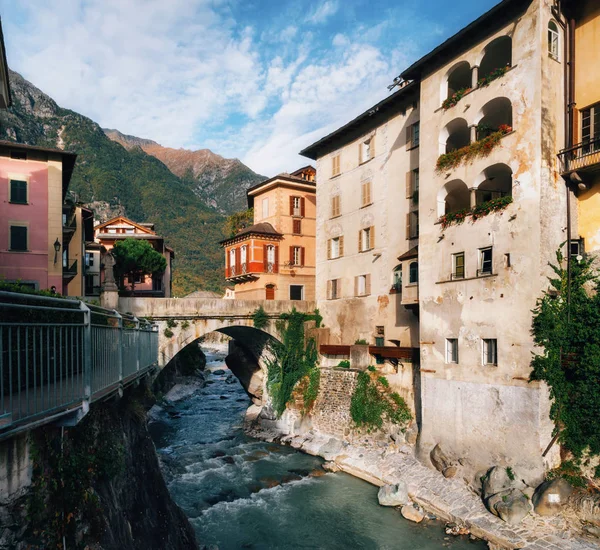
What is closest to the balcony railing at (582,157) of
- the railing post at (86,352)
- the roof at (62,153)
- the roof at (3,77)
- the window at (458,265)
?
the window at (458,265)

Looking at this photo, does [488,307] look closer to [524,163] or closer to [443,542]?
[524,163]

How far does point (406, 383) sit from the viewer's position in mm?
23828

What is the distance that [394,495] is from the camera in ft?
61.7

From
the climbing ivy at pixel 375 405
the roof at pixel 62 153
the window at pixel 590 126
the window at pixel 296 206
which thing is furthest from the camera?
the window at pixel 296 206

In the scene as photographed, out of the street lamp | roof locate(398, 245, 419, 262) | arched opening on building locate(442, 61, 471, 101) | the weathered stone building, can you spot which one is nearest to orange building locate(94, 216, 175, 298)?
the street lamp

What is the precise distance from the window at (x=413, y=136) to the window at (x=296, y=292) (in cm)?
1485

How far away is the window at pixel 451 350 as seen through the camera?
65.8 feet

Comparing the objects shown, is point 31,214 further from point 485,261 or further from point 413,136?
point 485,261

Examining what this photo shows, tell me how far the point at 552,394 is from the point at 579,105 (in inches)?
422

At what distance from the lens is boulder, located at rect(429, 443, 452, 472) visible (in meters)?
19.7

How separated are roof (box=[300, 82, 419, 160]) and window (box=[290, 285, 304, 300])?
982cm

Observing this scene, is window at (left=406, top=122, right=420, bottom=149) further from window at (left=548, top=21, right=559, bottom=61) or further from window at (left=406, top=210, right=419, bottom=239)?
window at (left=548, top=21, right=559, bottom=61)

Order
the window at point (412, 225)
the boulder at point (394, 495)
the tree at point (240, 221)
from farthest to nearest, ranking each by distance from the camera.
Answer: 1. the tree at point (240, 221)
2. the window at point (412, 225)
3. the boulder at point (394, 495)

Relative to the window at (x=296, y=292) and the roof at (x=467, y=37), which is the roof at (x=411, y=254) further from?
the window at (x=296, y=292)
